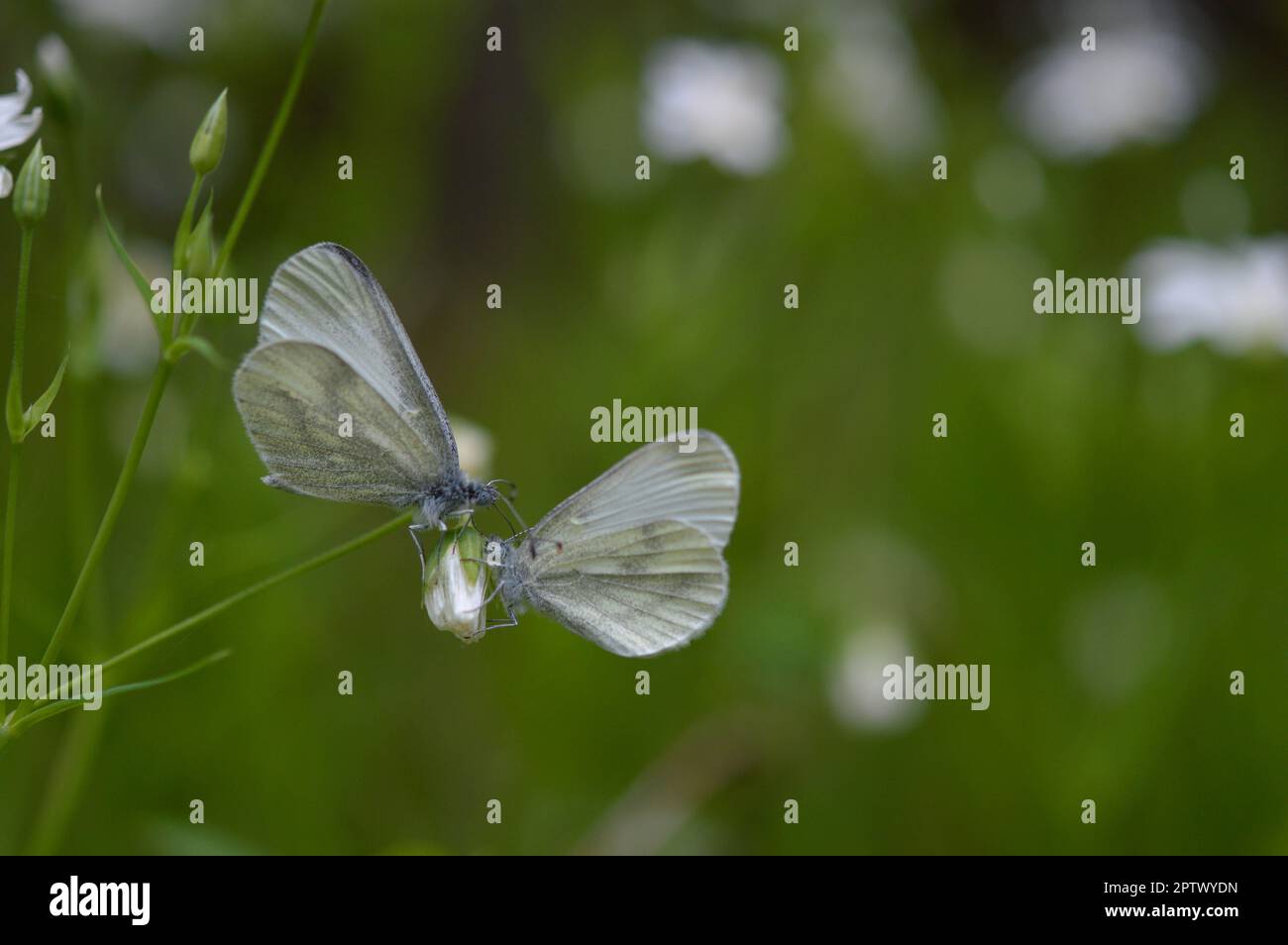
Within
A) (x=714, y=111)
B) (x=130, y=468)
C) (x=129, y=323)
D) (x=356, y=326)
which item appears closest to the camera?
(x=130, y=468)

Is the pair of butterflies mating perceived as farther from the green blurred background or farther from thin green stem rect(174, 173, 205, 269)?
the green blurred background

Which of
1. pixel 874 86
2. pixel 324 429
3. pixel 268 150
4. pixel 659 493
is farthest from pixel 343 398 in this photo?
pixel 874 86

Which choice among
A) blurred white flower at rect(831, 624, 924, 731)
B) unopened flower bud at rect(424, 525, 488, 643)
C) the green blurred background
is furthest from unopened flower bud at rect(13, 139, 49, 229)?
blurred white flower at rect(831, 624, 924, 731)

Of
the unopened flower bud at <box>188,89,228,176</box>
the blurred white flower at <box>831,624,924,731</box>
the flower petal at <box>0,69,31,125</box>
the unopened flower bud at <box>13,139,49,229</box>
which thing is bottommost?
the blurred white flower at <box>831,624,924,731</box>

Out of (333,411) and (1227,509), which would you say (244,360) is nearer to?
(333,411)

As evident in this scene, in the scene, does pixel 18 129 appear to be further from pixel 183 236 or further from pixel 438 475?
pixel 438 475

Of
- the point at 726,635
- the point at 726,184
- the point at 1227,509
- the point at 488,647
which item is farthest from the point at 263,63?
the point at 1227,509
